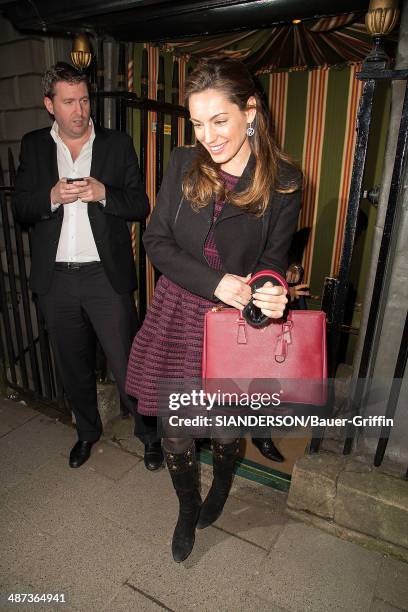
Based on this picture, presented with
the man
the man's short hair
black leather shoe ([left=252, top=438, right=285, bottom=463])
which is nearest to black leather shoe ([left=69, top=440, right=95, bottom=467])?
the man

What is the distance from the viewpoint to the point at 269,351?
1.84 metres

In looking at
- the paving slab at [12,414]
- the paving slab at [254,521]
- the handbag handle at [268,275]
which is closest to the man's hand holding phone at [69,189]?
the handbag handle at [268,275]

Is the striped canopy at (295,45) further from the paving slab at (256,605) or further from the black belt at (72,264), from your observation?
the paving slab at (256,605)

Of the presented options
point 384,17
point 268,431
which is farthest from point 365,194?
point 268,431

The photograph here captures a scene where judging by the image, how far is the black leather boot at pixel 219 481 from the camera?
2.24m

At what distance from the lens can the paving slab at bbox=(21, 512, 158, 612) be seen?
202 centimetres

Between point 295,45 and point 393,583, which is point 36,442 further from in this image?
point 295,45

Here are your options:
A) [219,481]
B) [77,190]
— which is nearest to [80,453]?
[219,481]

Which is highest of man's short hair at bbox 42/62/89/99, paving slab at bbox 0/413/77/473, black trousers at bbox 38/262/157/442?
man's short hair at bbox 42/62/89/99

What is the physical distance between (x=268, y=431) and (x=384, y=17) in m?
2.55

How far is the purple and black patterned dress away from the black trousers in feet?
1.94

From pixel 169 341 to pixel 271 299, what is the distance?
0.63 m

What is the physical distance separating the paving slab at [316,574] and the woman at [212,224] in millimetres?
489

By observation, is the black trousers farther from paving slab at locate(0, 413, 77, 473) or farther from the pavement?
the pavement
